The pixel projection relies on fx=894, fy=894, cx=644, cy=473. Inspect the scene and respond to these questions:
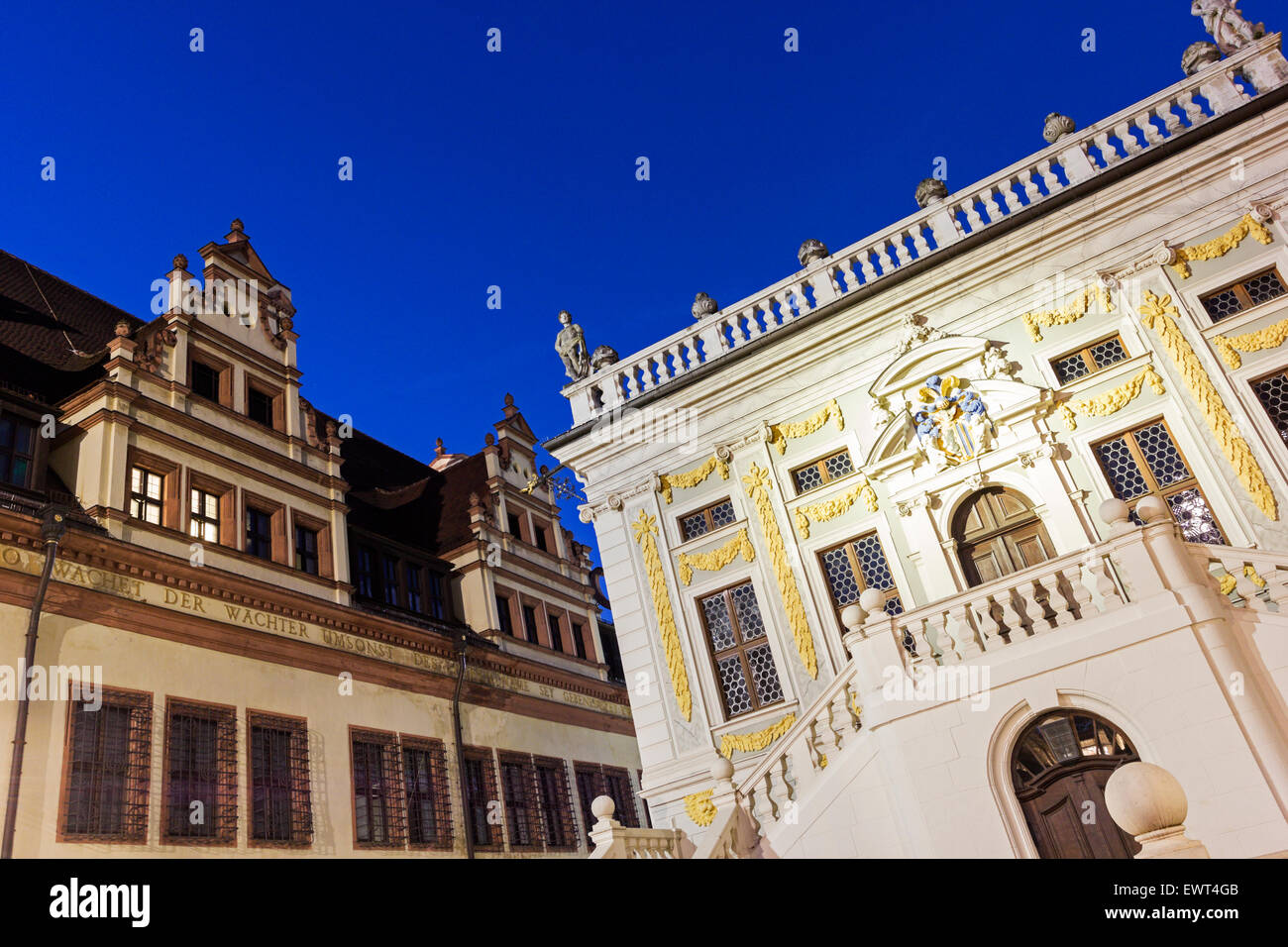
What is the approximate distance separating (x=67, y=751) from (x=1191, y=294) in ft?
65.4

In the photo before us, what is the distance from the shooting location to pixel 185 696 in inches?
667

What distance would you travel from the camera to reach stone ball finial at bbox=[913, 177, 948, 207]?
17.4m

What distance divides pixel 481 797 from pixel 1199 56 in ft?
73.0

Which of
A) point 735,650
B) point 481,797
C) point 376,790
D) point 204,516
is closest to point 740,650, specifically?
point 735,650

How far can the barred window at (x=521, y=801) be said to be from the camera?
934 inches

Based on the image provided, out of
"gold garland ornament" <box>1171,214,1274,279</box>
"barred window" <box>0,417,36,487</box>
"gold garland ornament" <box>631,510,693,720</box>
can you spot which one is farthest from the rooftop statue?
"barred window" <box>0,417,36,487</box>

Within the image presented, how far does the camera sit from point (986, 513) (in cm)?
1520

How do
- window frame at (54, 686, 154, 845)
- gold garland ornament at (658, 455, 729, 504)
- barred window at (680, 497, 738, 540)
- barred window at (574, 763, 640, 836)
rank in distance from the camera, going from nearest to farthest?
1. window frame at (54, 686, 154, 845)
2. barred window at (680, 497, 738, 540)
3. gold garland ornament at (658, 455, 729, 504)
4. barred window at (574, 763, 640, 836)

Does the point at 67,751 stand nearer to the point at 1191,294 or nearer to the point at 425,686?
the point at 425,686

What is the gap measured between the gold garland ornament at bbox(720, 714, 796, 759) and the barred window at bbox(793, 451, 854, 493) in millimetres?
4300

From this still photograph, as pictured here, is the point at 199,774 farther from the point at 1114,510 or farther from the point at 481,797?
the point at 1114,510

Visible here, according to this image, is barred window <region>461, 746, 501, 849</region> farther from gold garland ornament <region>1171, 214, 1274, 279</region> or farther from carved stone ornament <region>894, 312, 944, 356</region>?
gold garland ornament <region>1171, 214, 1274, 279</region>

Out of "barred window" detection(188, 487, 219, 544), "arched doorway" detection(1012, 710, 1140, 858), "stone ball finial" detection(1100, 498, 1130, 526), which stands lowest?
"arched doorway" detection(1012, 710, 1140, 858)

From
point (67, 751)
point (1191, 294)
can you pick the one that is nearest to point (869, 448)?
point (1191, 294)
